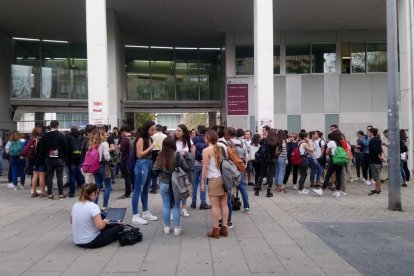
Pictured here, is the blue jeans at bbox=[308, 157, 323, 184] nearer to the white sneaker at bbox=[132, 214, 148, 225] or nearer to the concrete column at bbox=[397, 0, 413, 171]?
the white sneaker at bbox=[132, 214, 148, 225]

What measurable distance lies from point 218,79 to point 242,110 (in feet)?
19.5

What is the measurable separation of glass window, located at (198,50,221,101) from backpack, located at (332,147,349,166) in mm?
17377

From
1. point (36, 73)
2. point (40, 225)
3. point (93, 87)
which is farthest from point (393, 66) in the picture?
point (36, 73)

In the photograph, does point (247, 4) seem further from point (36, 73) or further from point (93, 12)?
point (36, 73)

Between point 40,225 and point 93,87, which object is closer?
point 40,225

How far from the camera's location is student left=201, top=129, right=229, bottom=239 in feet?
24.6

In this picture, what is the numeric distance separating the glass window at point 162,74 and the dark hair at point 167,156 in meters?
21.1

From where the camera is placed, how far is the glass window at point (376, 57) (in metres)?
24.9

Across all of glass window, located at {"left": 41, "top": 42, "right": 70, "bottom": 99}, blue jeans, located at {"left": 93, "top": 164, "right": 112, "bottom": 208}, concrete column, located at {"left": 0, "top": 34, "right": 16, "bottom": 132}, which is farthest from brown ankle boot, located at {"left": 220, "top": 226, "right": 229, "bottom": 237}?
glass window, located at {"left": 41, "top": 42, "right": 70, "bottom": 99}

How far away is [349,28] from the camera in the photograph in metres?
24.5

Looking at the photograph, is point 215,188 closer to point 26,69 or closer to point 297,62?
point 297,62

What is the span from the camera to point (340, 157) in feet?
39.6

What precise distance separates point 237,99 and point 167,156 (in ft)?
54.6

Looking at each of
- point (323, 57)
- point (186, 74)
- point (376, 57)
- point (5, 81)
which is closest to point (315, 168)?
point (323, 57)
